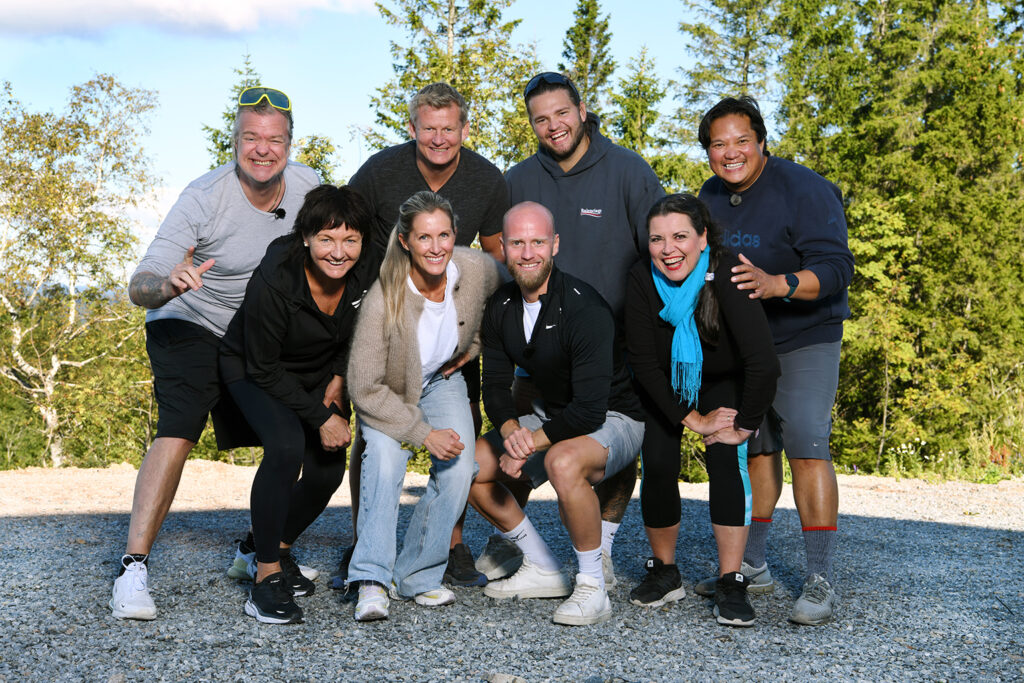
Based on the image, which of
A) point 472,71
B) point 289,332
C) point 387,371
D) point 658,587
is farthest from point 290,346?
point 472,71

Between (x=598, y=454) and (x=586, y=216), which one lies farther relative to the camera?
(x=586, y=216)

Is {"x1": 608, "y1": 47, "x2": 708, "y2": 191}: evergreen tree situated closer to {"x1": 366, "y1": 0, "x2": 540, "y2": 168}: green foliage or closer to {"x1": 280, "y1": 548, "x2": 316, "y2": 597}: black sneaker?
{"x1": 366, "y1": 0, "x2": 540, "y2": 168}: green foliage

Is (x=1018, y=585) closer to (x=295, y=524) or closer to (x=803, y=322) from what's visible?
(x=803, y=322)

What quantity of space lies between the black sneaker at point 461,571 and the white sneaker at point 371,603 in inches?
26.5

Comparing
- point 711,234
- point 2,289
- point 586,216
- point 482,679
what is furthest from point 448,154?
point 2,289

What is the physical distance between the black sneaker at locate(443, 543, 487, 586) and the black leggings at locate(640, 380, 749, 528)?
1023mm

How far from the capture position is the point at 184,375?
4.38 meters

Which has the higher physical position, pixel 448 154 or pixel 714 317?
pixel 448 154

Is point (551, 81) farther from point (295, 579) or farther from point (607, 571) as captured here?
→ point (295, 579)

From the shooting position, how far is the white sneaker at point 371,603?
4.14 meters

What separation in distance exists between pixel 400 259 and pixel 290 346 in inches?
27.0

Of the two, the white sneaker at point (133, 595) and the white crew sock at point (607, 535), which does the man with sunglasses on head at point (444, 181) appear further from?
the white sneaker at point (133, 595)

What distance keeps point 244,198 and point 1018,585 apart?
483 cm

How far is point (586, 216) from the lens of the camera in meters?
4.91
